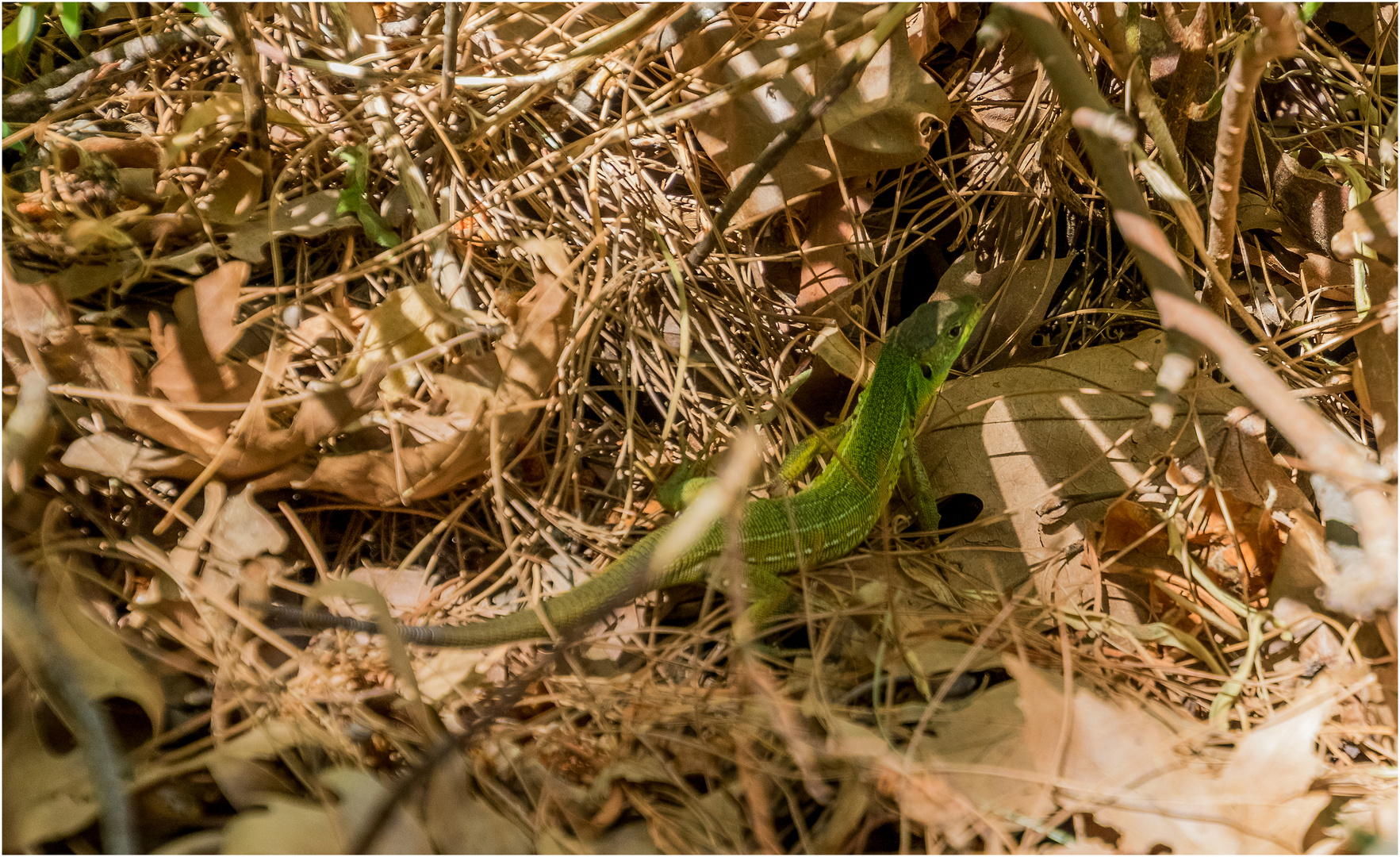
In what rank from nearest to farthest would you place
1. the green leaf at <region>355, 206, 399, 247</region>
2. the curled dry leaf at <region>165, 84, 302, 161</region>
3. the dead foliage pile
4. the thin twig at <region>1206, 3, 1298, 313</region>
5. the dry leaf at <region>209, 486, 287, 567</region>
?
the dead foliage pile, the thin twig at <region>1206, 3, 1298, 313</region>, the dry leaf at <region>209, 486, 287, 567</region>, the curled dry leaf at <region>165, 84, 302, 161</region>, the green leaf at <region>355, 206, 399, 247</region>

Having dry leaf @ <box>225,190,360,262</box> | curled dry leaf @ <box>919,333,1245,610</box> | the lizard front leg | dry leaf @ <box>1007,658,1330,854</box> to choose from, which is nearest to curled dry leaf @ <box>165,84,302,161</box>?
dry leaf @ <box>225,190,360,262</box>

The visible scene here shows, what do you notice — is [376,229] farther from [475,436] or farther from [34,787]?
[34,787]

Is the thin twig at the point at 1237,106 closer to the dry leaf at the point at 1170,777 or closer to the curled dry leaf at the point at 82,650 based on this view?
the dry leaf at the point at 1170,777

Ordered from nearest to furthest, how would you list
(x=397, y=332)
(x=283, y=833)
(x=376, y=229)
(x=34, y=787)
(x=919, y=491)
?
(x=283, y=833), (x=34, y=787), (x=397, y=332), (x=376, y=229), (x=919, y=491)

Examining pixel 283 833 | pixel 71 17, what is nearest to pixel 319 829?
pixel 283 833

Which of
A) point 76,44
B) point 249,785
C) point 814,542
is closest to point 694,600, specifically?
point 814,542

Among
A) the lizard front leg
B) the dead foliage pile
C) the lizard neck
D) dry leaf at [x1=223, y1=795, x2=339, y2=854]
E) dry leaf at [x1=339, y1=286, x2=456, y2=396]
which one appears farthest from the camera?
the lizard neck

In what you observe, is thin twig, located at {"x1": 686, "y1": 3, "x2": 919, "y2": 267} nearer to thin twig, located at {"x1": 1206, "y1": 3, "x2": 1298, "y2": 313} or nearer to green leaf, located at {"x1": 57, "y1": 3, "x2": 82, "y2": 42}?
thin twig, located at {"x1": 1206, "y1": 3, "x2": 1298, "y2": 313}
